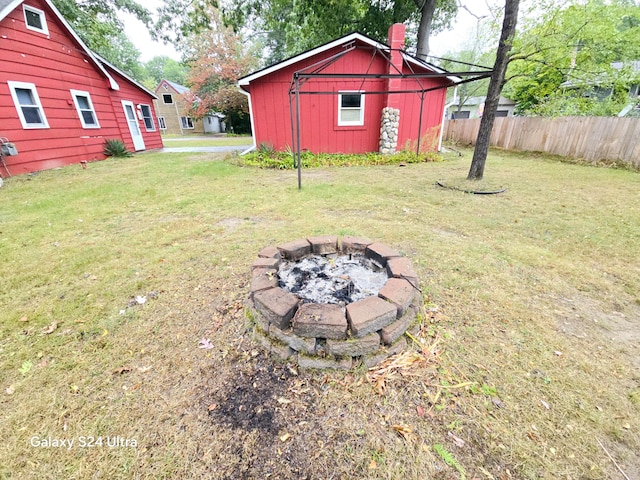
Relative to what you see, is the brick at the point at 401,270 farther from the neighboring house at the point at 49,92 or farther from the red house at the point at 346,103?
the neighboring house at the point at 49,92

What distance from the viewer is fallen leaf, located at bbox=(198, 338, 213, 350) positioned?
6.24 ft

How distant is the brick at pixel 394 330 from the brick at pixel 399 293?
47 mm

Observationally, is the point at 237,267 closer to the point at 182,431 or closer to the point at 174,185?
the point at 182,431

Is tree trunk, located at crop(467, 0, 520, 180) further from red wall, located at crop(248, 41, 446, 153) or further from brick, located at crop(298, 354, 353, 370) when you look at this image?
brick, located at crop(298, 354, 353, 370)

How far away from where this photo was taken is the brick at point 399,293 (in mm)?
1813

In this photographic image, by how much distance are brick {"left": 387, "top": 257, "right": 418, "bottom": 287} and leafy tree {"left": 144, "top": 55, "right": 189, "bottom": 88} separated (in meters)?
67.0

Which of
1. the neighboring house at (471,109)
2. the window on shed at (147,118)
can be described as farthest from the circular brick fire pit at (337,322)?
the neighboring house at (471,109)

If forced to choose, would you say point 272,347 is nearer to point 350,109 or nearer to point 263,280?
point 263,280

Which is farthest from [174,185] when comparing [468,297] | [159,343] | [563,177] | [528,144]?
[528,144]

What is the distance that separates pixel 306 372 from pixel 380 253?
3.78ft

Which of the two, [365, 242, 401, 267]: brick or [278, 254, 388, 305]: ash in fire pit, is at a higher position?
[365, 242, 401, 267]: brick

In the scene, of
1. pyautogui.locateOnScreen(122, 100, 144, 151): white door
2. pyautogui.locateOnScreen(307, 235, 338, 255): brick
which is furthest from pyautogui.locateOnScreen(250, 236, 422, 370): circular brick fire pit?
pyautogui.locateOnScreen(122, 100, 144, 151): white door

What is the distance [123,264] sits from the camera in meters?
2.96

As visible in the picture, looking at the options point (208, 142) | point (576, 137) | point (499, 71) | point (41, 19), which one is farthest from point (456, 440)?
point (208, 142)
